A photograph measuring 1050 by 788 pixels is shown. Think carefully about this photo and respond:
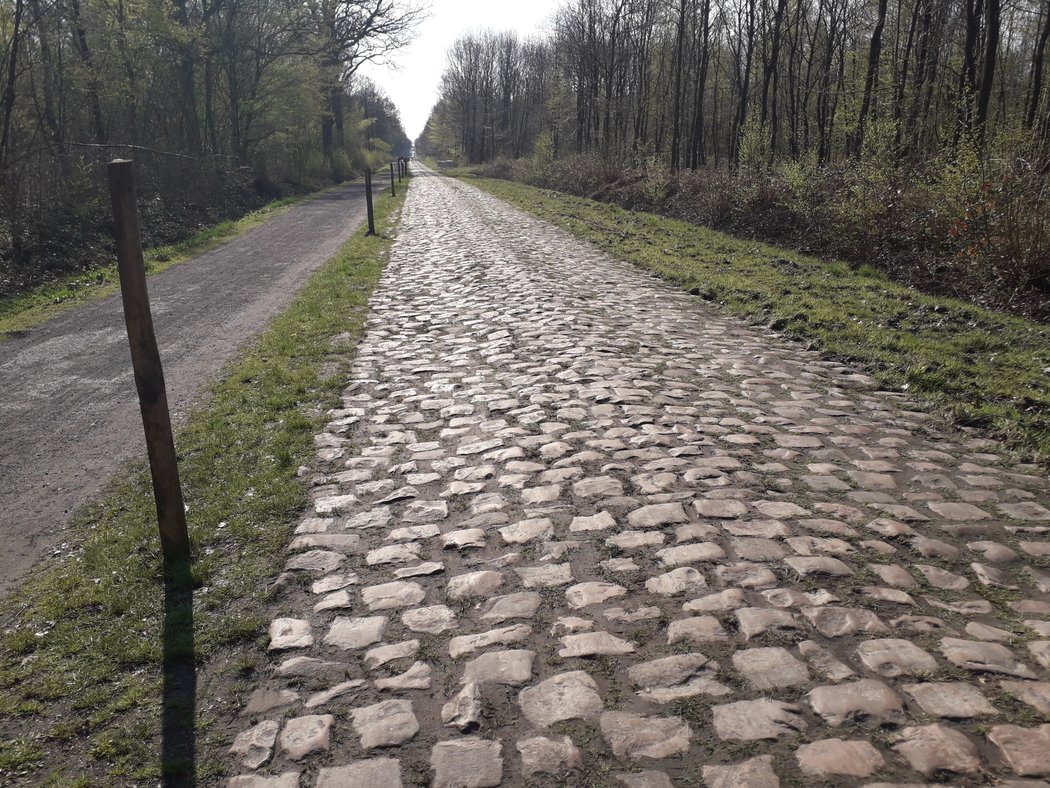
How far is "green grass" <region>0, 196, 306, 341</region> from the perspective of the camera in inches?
391

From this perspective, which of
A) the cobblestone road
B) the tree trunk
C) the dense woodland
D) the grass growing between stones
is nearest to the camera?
the cobblestone road

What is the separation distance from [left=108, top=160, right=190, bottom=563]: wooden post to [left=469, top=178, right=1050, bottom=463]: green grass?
17.8 ft

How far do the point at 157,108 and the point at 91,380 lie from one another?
757 inches

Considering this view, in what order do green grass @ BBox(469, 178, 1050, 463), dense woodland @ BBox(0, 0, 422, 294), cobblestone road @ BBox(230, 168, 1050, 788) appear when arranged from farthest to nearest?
dense woodland @ BBox(0, 0, 422, 294)
green grass @ BBox(469, 178, 1050, 463)
cobblestone road @ BBox(230, 168, 1050, 788)

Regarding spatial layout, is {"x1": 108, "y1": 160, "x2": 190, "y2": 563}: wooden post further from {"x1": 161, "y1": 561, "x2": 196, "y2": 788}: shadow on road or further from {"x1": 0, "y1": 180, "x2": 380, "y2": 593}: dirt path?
{"x1": 0, "y1": 180, "x2": 380, "y2": 593}: dirt path

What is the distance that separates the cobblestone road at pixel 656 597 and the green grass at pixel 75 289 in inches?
241

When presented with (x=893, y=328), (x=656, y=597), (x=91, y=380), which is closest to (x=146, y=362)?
(x=656, y=597)

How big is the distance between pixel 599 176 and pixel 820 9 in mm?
11391

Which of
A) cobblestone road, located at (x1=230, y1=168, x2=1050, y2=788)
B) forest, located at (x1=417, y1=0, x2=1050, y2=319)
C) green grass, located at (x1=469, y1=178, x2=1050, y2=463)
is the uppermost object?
forest, located at (x1=417, y1=0, x2=1050, y2=319)

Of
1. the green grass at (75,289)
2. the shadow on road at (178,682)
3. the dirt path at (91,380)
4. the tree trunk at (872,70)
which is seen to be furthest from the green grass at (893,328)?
the green grass at (75,289)

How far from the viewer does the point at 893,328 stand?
8.27 metres

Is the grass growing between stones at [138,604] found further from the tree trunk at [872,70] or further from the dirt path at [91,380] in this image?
the tree trunk at [872,70]

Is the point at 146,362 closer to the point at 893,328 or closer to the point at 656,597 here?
the point at 656,597

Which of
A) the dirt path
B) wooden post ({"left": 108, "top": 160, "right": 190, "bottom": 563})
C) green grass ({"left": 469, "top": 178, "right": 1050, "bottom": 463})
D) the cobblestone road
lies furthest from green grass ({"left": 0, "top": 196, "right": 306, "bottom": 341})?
green grass ({"left": 469, "top": 178, "right": 1050, "bottom": 463})
